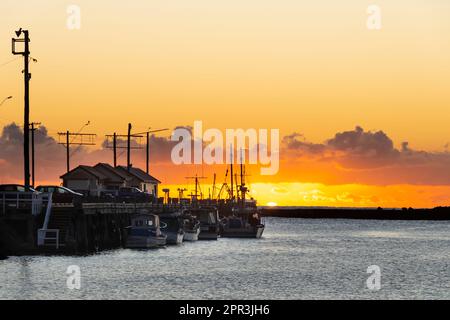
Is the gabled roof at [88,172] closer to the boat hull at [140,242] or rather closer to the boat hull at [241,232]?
the boat hull at [241,232]

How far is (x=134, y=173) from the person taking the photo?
170 m

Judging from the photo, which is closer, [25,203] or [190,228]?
[25,203]

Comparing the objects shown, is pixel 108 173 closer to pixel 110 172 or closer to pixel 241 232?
pixel 110 172

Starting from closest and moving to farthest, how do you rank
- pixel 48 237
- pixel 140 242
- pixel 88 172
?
pixel 48 237 < pixel 140 242 < pixel 88 172

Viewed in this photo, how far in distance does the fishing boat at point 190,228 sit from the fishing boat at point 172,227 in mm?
7421

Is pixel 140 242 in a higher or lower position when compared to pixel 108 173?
lower

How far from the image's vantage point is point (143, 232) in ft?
314

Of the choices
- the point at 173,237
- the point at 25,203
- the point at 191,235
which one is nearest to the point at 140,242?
the point at 173,237

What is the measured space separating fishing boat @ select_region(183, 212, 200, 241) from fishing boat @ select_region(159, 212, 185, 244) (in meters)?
7.42

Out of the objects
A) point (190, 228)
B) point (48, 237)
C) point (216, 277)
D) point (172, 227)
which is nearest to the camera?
point (216, 277)

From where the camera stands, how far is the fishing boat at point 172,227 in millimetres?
109438

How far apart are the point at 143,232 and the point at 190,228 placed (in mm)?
28992
